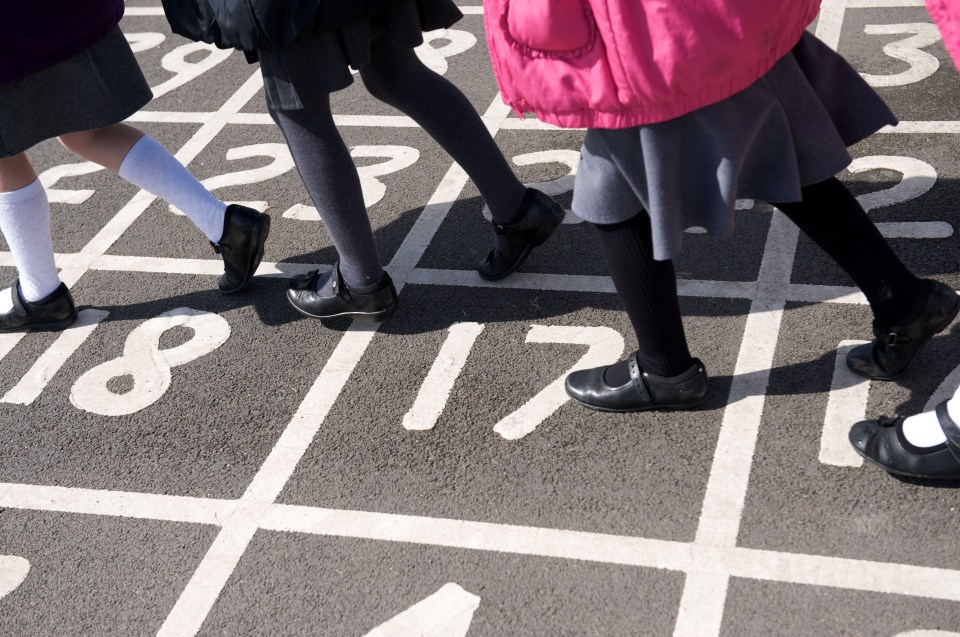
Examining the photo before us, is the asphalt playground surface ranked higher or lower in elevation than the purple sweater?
lower

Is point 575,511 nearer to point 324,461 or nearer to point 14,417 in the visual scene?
point 324,461

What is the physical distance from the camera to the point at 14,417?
3.88 meters

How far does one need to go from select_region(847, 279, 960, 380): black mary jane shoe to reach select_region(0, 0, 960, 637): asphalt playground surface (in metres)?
0.06

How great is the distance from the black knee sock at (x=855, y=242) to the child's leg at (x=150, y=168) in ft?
7.15

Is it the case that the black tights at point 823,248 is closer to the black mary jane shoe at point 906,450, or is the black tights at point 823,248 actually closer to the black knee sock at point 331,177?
the black mary jane shoe at point 906,450

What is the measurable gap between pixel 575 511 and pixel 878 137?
8.15 ft

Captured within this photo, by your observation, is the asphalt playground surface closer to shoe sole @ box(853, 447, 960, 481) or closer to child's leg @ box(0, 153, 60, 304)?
shoe sole @ box(853, 447, 960, 481)

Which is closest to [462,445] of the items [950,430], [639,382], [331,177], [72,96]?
[639,382]

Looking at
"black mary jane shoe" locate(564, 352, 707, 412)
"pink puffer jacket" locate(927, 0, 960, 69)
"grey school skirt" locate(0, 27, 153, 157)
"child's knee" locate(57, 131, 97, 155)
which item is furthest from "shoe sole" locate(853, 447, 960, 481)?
"child's knee" locate(57, 131, 97, 155)

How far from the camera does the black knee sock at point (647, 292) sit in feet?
9.59

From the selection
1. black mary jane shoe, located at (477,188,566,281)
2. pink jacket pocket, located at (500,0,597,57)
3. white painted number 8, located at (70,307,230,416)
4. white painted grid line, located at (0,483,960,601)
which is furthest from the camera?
black mary jane shoe, located at (477,188,566,281)

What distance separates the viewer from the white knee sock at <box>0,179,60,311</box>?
13.4 feet

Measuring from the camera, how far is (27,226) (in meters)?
4.11

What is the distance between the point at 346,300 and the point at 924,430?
195 cm
